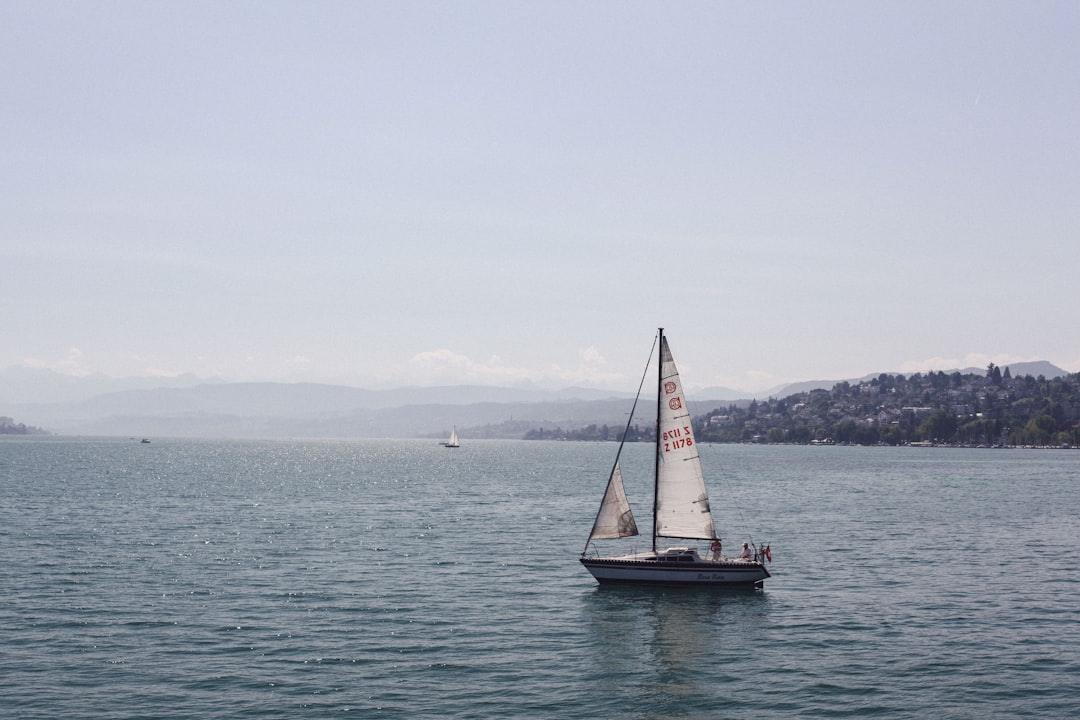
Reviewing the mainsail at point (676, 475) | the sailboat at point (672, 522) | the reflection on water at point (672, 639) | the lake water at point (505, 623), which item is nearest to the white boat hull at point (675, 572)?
the sailboat at point (672, 522)

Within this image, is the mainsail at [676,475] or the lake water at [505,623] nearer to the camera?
the lake water at [505,623]

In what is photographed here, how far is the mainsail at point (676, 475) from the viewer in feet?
182

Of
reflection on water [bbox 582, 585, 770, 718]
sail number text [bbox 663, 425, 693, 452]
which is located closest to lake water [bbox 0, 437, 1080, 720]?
reflection on water [bbox 582, 585, 770, 718]

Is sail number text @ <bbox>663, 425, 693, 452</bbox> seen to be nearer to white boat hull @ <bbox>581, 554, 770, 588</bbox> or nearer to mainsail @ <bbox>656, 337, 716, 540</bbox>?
mainsail @ <bbox>656, 337, 716, 540</bbox>

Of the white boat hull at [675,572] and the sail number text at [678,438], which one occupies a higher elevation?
the sail number text at [678,438]

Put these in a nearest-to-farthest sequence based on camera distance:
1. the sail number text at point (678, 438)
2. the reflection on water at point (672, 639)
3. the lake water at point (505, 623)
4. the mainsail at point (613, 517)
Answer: the lake water at point (505, 623)
the reflection on water at point (672, 639)
the mainsail at point (613, 517)
the sail number text at point (678, 438)

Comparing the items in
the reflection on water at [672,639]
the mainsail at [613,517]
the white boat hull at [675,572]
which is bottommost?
the reflection on water at [672,639]

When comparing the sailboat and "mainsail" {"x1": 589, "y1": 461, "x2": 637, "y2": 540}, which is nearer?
the sailboat

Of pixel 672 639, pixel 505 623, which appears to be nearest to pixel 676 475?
pixel 672 639

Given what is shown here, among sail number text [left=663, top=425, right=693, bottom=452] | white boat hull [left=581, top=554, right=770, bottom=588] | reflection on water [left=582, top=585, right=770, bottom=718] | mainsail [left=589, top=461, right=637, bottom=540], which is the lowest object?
reflection on water [left=582, top=585, right=770, bottom=718]

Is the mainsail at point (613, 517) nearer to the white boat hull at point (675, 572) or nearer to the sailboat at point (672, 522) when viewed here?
the sailboat at point (672, 522)

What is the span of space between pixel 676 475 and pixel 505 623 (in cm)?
1657

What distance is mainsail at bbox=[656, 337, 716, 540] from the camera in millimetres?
55625

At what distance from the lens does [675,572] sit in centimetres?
5400
